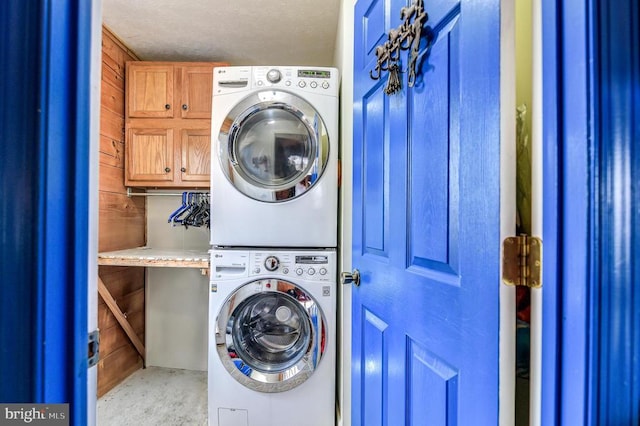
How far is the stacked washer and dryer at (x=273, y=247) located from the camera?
4.84ft

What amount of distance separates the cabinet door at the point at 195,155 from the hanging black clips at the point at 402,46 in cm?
153

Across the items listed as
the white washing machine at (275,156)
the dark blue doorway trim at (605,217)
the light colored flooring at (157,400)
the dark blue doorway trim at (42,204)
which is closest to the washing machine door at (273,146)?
the white washing machine at (275,156)

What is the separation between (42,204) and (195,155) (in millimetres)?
1764

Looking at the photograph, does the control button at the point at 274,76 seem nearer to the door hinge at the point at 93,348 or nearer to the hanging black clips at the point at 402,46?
the hanging black clips at the point at 402,46

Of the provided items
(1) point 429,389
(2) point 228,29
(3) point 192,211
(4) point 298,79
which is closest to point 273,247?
(3) point 192,211

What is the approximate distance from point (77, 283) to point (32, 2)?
1.38ft

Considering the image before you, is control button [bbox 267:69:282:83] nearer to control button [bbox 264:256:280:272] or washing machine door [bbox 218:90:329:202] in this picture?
washing machine door [bbox 218:90:329:202]

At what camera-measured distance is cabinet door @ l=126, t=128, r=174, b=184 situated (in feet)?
6.74

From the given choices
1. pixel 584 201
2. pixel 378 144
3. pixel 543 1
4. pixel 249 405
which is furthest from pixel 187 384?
pixel 543 1

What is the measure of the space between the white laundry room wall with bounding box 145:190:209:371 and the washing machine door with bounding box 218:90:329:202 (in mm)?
964

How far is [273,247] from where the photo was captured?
157 cm

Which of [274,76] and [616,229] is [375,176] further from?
[274,76]

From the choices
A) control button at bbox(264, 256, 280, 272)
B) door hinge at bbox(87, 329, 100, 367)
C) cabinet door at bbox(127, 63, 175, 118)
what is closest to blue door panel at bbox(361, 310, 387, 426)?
control button at bbox(264, 256, 280, 272)

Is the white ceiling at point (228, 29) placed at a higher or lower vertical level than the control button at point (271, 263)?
higher
